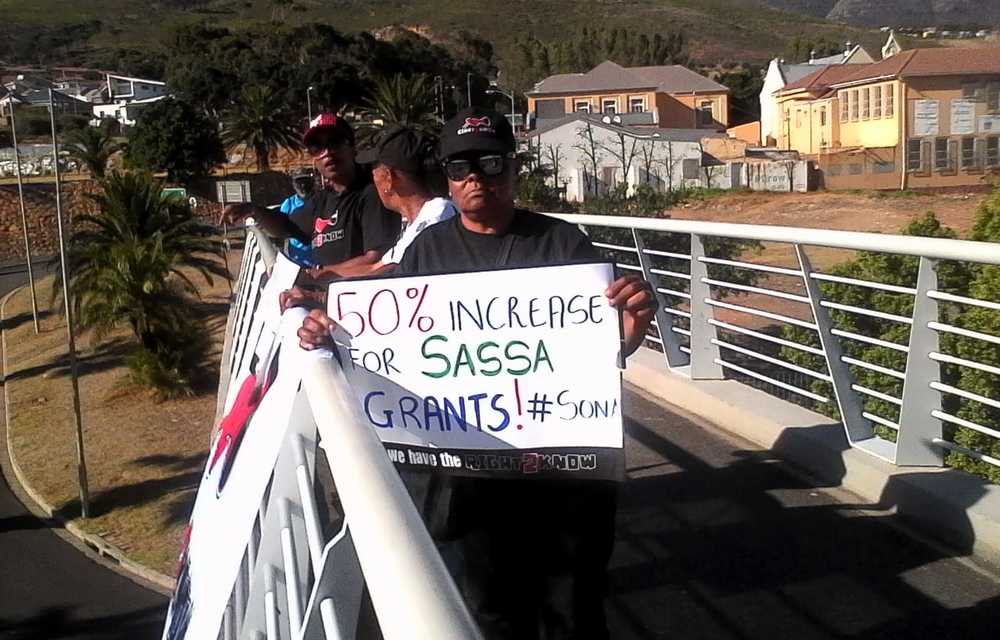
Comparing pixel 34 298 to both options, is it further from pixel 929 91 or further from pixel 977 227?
pixel 977 227

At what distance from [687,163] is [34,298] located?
33.0m

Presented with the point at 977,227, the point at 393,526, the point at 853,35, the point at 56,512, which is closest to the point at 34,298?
the point at 56,512

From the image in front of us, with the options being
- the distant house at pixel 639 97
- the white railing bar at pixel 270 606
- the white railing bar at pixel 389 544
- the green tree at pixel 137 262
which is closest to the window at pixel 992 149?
the green tree at pixel 137 262

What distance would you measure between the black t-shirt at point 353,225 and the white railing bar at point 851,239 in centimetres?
171

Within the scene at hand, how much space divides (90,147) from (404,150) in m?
63.6

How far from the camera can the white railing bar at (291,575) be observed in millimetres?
→ 1990

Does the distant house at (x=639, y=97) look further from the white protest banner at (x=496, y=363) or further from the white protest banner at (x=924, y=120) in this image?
the white protest banner at (x=496, y=363)

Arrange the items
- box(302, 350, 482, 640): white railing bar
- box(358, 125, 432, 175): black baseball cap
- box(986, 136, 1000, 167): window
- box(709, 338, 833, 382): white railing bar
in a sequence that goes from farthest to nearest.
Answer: box(986, 136, 1000, 167): window → box(709, 338, 833, 382): white railing bar → box(358, 125, 432, 175): black baseball cap → box(302, 350, 482, 640): white railing bar

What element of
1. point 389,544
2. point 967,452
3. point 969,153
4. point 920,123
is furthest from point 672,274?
point 920,123

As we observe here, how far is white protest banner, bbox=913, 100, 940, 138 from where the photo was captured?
55656 millimetres

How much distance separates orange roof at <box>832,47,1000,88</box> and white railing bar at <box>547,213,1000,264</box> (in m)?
53.2

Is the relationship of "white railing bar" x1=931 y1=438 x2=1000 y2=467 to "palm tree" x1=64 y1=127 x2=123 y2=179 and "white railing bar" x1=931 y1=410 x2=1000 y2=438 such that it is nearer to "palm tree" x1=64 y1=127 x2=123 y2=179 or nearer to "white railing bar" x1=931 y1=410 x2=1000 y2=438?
"white railing bar" x1=931 y1=410 x2=1000 y2=438

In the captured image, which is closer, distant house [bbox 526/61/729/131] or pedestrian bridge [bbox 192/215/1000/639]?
pedestrian bridge [bbox 192/215/1000/639]

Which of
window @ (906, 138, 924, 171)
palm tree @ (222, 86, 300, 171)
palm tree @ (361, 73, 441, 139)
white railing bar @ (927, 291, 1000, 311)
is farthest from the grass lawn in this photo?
palm tree @ (222, 86, 300, 171)
